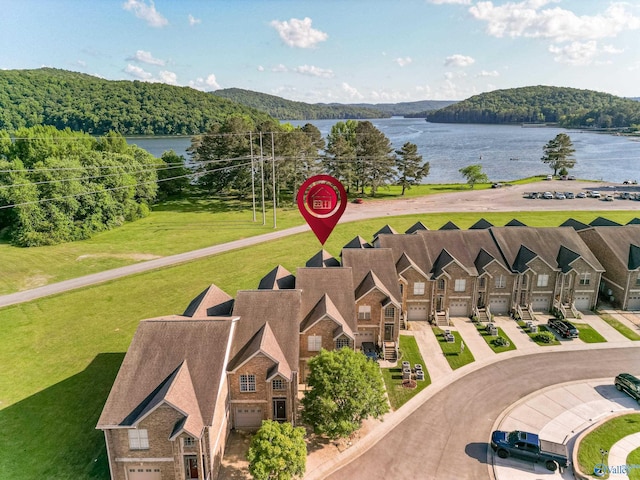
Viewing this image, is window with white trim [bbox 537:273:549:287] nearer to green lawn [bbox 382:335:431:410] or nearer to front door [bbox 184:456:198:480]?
green lawn [bbox 382:335:431:410]

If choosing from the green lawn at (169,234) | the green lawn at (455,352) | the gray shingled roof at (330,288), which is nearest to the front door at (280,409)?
the gray shingled roof at (330,288)

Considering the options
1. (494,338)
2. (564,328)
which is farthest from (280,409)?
(564,328)

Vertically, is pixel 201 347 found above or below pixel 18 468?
above

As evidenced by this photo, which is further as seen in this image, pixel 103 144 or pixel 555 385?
pixel 103 144

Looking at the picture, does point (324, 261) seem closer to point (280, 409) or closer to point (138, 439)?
point (280, 409)

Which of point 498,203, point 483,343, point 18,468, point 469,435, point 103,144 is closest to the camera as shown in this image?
point 18,468

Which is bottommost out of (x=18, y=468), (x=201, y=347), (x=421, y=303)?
(x=18, y=468)

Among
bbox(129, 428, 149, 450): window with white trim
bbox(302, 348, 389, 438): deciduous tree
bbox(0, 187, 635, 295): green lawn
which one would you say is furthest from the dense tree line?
bbox(302, 348, 389, 438): deciduous tree

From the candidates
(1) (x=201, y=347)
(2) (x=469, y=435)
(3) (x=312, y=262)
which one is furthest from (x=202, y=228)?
(2) (x=469, y=435)

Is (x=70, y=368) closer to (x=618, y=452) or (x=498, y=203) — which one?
(x=618, y=452)
